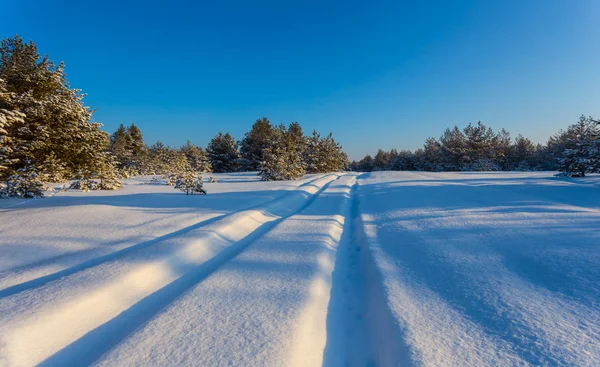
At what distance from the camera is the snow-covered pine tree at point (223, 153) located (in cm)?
4366

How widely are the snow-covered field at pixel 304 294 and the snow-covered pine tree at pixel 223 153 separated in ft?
130

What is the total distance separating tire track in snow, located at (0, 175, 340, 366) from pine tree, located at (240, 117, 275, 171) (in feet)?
119

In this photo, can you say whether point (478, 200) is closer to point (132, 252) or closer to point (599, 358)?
point (599, 358)

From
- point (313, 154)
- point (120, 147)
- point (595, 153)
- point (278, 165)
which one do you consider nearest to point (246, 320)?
point (595, 153)

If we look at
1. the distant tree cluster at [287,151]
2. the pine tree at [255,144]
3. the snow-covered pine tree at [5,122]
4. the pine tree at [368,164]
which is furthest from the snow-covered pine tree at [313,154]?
the pine tree at [368,164]

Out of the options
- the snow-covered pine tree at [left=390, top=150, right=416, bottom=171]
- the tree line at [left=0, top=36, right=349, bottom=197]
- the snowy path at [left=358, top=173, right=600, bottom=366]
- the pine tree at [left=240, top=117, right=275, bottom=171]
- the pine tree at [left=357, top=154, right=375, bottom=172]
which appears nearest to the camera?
the snowy path at [left=358, top=173, right=600, bottom=366]

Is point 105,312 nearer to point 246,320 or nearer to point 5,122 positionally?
point 246,320

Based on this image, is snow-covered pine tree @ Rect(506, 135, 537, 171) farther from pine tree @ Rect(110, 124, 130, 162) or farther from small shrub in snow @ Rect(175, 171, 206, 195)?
pine tree @ Rect(110, 124, 130, 162)

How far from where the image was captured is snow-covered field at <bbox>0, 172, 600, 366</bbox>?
1.97 m

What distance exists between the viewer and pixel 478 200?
8164 mm

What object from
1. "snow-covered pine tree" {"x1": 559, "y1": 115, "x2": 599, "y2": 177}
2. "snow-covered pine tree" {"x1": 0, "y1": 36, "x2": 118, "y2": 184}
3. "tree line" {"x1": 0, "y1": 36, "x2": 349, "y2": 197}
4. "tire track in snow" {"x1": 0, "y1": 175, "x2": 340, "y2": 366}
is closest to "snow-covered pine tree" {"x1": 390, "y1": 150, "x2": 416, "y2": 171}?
"snow-covered pine tree" {"x1": 559, "y1": 115, "x2": 599, "y2": 177}

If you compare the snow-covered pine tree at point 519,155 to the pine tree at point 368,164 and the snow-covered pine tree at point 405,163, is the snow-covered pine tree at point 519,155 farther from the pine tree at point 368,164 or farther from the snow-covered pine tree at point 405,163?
the pine tree at point 368,164

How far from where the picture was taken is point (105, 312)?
261 centimetres

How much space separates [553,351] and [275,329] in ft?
6.48
